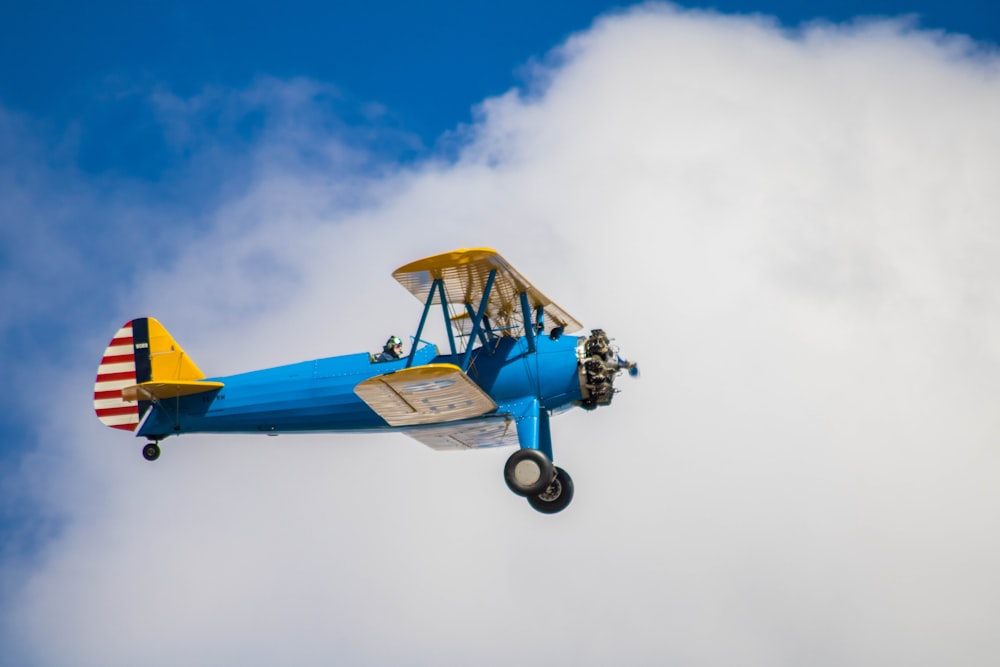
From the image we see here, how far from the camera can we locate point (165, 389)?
71.2 feet

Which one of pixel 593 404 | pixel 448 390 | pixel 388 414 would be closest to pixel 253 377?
pixel 388 414

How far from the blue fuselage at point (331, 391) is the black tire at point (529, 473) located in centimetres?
129

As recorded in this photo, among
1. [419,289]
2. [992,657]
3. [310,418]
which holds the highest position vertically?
[419,289]

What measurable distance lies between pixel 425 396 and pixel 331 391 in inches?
99.0

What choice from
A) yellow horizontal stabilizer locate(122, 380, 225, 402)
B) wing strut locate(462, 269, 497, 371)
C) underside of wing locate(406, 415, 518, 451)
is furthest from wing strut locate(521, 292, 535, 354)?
yellow horizontal stabilizer locate(122, 380, 225, 402)

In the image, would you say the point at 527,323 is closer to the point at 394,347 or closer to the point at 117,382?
the point at 394,347

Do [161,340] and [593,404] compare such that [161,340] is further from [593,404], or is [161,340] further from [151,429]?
[593,404]

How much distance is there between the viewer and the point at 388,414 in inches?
781

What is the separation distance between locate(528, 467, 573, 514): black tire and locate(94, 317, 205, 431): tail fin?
22.3 ft

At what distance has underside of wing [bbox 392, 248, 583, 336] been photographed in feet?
60.5

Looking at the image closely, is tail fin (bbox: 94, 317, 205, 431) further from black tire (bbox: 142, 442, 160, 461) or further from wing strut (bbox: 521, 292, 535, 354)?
wing strut (bbox: 521, 292, 535, 354)

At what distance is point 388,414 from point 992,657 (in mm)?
31756

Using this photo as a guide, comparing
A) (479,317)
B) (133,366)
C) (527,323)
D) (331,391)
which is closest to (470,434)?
(331,391)

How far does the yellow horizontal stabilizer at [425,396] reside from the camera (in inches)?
711
